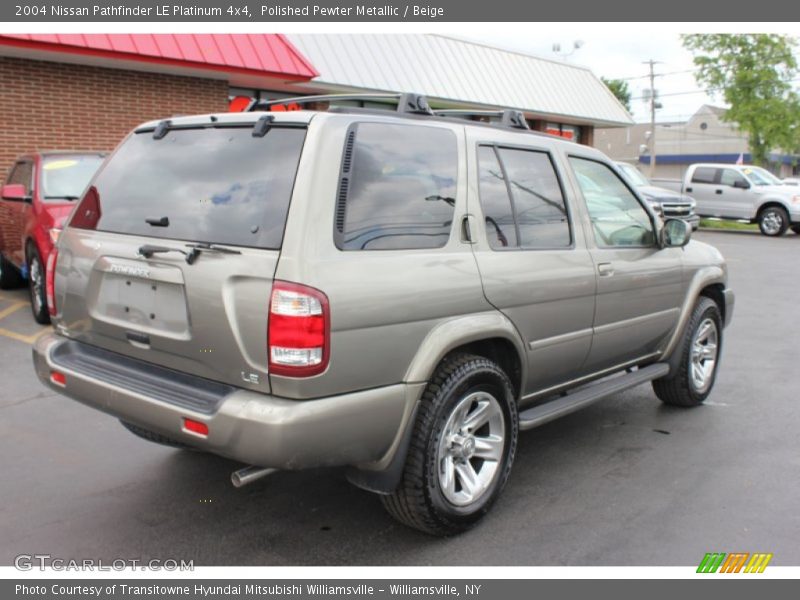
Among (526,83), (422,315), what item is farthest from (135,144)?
(526,83)

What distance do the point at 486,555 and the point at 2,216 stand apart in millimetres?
8322

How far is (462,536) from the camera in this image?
3.66m

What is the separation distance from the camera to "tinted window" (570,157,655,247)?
4625 millimetres

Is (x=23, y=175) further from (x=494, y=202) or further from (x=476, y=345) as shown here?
(x=476, y=345)

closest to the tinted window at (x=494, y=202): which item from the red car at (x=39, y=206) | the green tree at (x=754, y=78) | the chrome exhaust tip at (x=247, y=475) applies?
the chrome exhaust tip at (x=247, y=475)

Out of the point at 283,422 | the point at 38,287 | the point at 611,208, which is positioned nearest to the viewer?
the point at 283,422

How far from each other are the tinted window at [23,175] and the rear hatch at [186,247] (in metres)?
5.48

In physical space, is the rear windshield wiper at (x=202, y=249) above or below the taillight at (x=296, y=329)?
above

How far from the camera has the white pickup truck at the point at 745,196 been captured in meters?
21.3

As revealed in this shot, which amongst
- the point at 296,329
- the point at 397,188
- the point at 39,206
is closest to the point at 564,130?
the point at 39,206

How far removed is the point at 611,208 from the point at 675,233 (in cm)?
64

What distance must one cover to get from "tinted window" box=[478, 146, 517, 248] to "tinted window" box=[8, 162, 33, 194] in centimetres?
658

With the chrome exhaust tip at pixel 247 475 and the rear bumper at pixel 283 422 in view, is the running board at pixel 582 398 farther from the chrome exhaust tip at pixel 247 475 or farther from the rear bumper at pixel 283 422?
the chrome exhaust tip at pixel 247 475

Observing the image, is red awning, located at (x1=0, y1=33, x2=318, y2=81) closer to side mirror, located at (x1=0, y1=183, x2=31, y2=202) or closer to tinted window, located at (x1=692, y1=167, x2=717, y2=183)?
side mirror, located at (x1=0, y1=183, x2=31, y2=202)
